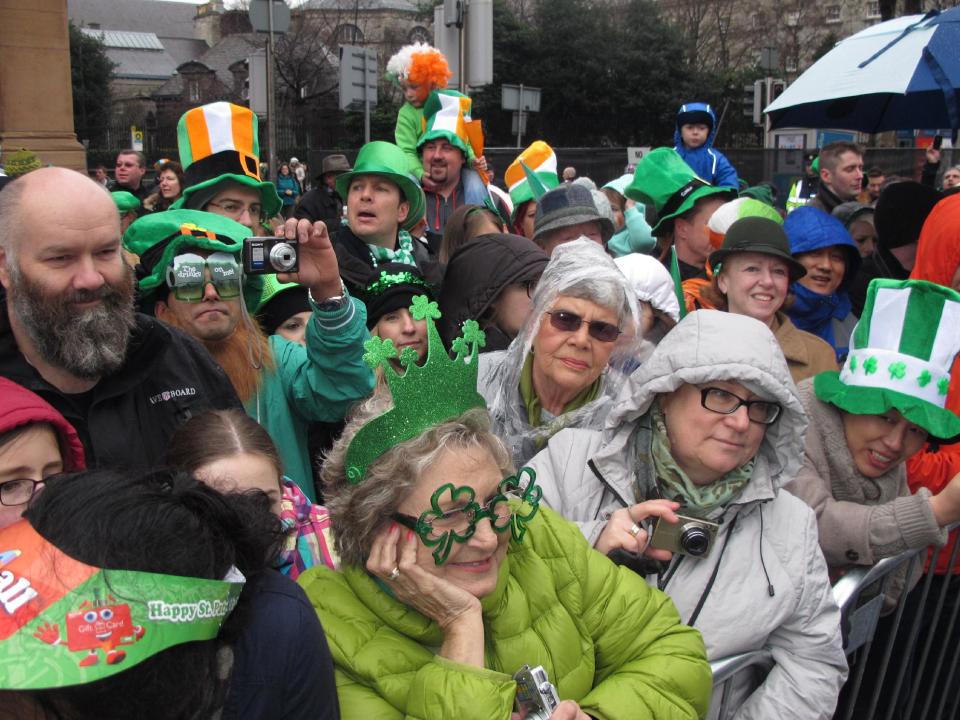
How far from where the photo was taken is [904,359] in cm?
296

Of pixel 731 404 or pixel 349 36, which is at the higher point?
pixel 349 36

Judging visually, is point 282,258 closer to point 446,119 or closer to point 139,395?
point 139,395

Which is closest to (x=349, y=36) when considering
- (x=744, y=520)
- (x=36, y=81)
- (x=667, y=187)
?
(x=36, y=81)

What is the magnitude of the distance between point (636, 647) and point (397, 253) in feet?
9.01

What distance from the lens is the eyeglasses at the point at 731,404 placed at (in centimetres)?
248

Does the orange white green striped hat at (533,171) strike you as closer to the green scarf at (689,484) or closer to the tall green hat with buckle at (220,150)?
the tall green hat with buckle at (220,150)

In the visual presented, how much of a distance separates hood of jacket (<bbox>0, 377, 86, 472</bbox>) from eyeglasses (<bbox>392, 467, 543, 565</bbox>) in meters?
0.76

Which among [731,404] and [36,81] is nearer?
[731,404]

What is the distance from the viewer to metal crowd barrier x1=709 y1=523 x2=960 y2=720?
247 centimetres

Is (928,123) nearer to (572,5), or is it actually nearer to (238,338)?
(238,338)

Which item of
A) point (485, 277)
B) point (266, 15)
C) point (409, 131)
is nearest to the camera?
point (485, 277)

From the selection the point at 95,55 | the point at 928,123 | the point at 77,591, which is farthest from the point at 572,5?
the point at 77,591

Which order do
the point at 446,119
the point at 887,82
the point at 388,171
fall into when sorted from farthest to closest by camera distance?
the point at 446,119 → the point at 887,82 → the point at 388,171

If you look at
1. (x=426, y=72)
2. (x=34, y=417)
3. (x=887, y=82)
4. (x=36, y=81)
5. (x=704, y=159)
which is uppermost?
(x=36, y=81)
